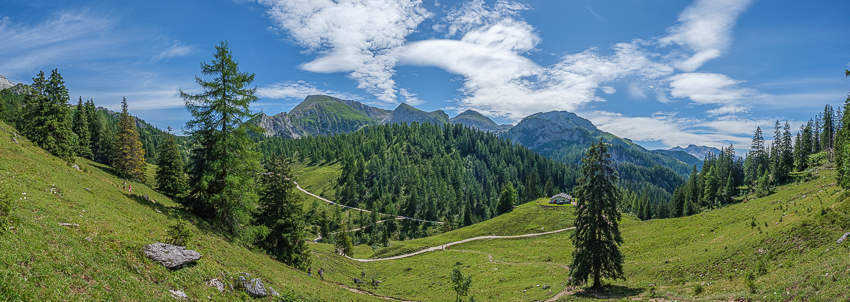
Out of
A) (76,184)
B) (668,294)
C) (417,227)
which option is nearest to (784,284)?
(668,294)

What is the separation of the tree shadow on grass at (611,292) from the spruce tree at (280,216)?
33.0 metres

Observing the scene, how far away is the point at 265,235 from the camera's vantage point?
124 feet

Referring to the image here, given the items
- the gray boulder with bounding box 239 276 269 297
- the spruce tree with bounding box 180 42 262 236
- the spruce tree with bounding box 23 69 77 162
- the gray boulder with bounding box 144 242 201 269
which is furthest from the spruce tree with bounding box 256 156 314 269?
the spruce tree with bounding box 23 69 77 162

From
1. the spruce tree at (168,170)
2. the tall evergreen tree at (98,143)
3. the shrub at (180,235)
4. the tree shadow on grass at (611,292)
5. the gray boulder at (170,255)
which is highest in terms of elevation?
the tall evergreen tree at (98,143)

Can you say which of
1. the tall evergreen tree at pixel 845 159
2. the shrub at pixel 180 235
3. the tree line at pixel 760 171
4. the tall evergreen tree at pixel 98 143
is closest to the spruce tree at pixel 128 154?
the tall evergreen tree at pixel 98 143

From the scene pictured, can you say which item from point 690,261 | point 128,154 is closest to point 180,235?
point 690,261

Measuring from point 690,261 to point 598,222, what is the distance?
1222 centimetres

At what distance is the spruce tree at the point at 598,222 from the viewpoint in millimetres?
34500

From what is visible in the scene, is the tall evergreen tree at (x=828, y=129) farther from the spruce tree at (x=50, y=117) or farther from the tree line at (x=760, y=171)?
the spruce tree at (x=50, y=117)

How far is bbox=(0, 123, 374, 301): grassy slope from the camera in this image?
1185 centimetres

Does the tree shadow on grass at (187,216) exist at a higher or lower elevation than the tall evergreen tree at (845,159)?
lower

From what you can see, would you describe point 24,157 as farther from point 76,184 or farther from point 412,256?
point 412,256

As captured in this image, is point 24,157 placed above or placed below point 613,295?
above

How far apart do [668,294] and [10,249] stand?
132 feet
